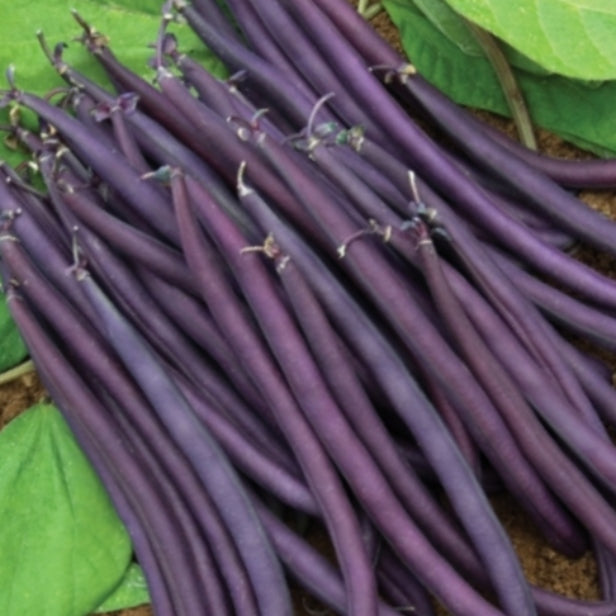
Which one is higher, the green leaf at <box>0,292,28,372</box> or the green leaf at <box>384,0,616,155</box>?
the green leaf at <box>384,0,616,155</box>

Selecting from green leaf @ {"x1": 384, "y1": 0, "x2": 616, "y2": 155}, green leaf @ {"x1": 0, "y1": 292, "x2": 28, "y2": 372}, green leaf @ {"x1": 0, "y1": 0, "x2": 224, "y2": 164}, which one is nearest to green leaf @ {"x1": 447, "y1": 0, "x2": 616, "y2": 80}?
green leaf @ {"x1": 384, "y1": 0, "x2": 616, "y2": 155}

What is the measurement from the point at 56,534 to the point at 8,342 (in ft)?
0.70

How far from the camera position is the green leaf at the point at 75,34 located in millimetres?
1269

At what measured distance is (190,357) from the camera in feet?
3.53

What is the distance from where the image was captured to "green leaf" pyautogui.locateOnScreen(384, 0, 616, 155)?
1.21m

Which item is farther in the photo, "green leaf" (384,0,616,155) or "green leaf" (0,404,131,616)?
"green leaf" (384,0,616,155)

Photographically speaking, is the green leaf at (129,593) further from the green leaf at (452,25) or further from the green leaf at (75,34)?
the green leaf at (452,25)

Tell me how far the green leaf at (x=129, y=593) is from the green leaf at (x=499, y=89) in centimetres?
60

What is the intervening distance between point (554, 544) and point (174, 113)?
0.54 m

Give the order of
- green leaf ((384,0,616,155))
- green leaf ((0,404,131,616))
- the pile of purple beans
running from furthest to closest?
1. green leaf ((384,0,616,155))
2. green leaf ((0,404,131,616))
3. the pile of purple beans

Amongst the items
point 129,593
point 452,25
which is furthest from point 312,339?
point 452,25

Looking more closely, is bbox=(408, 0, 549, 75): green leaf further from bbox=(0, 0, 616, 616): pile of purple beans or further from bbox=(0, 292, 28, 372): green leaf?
bbox=(0, 292, 28, 372): green leaf

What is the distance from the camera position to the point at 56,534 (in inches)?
44.1

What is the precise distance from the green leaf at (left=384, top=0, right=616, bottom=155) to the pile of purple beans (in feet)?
0.24
